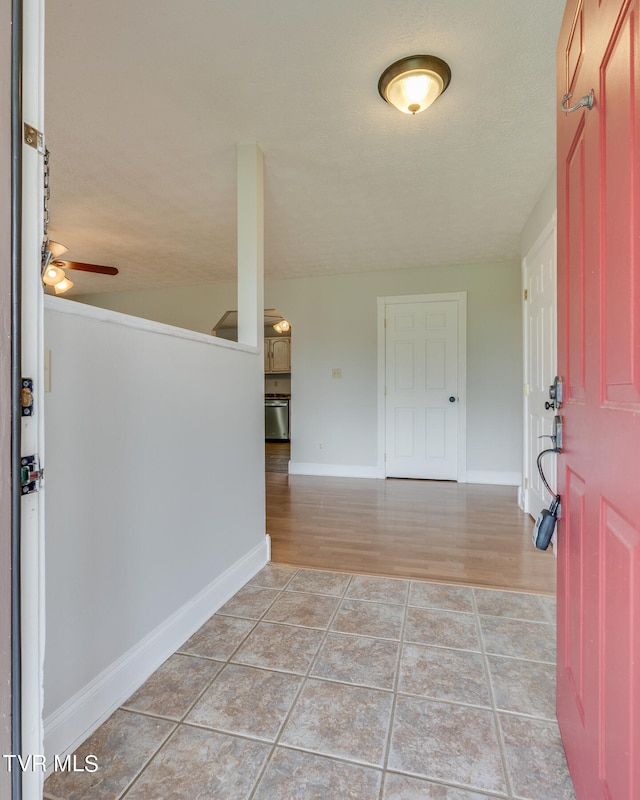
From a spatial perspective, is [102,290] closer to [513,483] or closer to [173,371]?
[173,371]

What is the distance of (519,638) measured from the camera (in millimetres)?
1597

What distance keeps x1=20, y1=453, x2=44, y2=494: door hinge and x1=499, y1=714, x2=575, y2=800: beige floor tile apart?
128cm

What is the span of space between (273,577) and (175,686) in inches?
33.0

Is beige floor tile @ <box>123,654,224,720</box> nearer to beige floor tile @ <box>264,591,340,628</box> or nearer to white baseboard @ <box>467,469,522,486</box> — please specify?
beige floor tile @ <box>264,591,340,628</box>

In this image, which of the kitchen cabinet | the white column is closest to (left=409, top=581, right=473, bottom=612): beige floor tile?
the white column

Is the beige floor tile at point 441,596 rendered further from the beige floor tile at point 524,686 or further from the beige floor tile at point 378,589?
the beige floor tile at point 524,686

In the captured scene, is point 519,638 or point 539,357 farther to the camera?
point 539,357

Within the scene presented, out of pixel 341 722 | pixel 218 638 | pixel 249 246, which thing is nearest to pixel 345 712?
pixel 341 722

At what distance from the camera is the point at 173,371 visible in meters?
1.57

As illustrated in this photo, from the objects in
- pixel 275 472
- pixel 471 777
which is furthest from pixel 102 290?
pixel 471 777

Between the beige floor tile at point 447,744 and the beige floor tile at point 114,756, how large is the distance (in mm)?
663

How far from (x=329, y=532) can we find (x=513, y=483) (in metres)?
2.39

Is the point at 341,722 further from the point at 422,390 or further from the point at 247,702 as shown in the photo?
the point at 422,390

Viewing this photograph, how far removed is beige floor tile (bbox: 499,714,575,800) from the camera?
981mm
